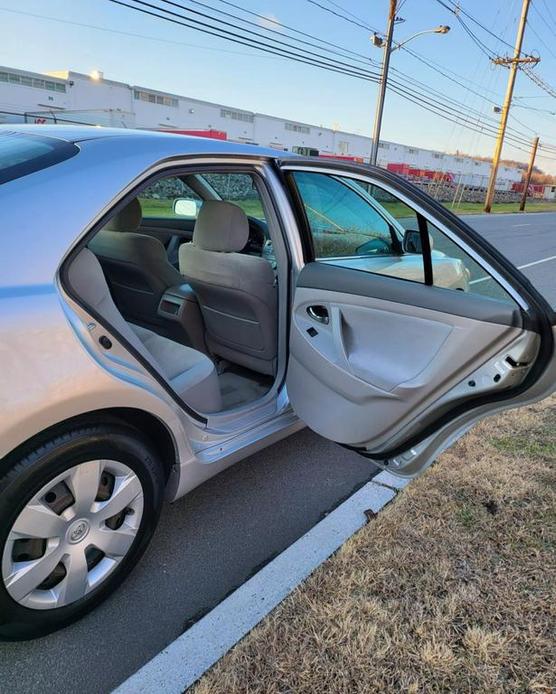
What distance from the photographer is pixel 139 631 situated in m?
1.90

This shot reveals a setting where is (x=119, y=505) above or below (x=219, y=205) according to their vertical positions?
below

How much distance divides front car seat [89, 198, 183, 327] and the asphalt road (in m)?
1.16

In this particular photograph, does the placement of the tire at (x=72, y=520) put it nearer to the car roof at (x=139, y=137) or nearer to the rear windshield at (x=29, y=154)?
the rear windshield at (x=29, y=154)

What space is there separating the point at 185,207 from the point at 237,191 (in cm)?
72

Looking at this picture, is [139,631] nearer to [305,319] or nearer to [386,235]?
[305,319]

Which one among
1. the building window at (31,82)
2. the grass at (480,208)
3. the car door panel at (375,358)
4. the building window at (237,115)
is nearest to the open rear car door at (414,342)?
the car door panel at (375,358)

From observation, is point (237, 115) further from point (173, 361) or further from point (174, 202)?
point (173, 361)

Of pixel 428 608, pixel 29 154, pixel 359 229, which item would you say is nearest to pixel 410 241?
pixel 359 229

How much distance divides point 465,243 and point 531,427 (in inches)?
76.5

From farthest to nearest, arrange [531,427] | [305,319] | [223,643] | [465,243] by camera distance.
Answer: [531,427], [305,319], [465,243], [223,643]

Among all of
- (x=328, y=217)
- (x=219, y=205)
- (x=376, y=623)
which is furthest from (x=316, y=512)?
(x=328, y=217)

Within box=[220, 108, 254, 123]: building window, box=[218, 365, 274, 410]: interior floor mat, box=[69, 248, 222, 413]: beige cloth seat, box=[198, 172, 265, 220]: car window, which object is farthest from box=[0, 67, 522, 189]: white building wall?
box=[69, 248, 222, 413]: beige cloth seat

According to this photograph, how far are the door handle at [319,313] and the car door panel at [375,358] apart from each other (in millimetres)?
17

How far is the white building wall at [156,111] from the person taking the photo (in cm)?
3612
